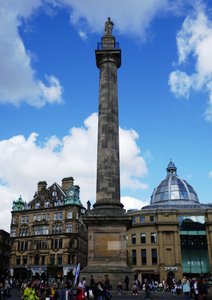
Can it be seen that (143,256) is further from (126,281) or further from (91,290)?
(91,290)

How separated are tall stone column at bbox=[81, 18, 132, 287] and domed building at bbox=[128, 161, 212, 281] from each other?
43.4 metres

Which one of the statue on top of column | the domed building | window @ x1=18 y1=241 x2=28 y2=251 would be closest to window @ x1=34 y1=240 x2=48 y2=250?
window @ x1=18 y1=241 x2=28 y2=251

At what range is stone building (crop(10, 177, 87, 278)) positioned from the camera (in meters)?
69.8

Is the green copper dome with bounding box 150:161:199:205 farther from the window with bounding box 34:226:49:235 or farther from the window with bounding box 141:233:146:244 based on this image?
the window with bounding box 34:226:49:235

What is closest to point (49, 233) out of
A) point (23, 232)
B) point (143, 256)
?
point (23, 232)

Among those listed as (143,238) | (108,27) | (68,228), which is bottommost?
(143,238)

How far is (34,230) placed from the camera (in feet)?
248

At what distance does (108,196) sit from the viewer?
26922mm

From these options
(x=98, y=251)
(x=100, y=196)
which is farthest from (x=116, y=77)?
(x=98, y=251)

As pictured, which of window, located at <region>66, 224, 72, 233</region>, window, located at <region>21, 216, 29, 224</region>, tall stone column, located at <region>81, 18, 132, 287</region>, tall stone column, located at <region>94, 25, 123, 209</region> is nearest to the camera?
tall stone column, located at <region>81, 18, 132, 287</region>

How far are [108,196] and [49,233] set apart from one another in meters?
50.2

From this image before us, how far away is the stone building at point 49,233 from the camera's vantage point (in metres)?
69.8

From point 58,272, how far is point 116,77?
49.2 m

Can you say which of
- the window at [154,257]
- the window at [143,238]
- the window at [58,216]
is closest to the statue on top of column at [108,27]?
the window at [58,216]
